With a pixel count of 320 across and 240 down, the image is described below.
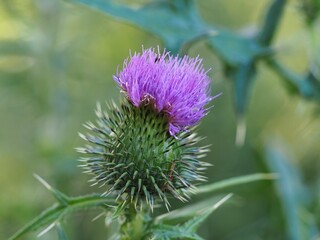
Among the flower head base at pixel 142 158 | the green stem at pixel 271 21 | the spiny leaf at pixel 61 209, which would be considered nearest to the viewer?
the spiny leaf at pixel 61 209

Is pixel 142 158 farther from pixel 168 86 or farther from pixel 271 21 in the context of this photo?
pixel 271 21

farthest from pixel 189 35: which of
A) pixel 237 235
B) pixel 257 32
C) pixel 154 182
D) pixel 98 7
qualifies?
pixel 237 235

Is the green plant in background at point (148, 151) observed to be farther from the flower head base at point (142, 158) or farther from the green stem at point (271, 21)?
the green stem at point (271, 21)

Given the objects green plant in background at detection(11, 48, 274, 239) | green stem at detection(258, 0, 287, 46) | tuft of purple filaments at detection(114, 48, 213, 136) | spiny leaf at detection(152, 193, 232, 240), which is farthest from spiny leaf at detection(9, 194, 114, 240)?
green stem at detection(258, 0, 287, 46)

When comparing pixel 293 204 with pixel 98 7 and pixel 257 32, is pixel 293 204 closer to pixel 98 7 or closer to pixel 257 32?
pixel 257 32

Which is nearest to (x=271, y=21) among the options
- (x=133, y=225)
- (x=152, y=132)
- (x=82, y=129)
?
(x=152, y=132)

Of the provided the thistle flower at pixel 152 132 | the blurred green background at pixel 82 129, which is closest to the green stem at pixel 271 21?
the blurred green background at pixel 82 129
